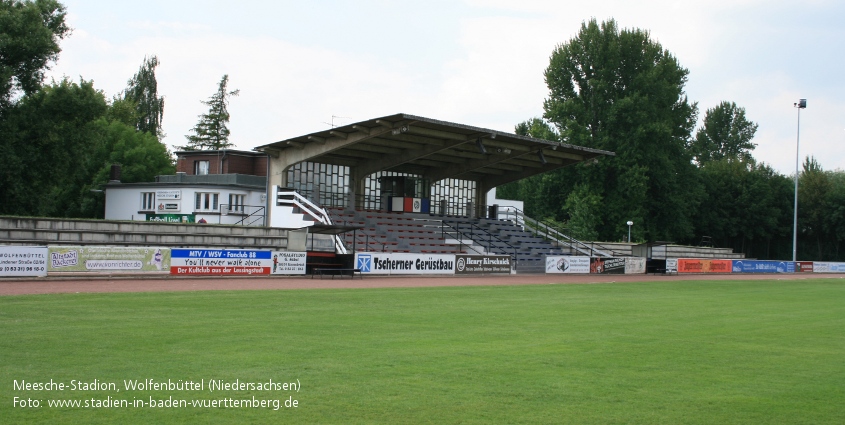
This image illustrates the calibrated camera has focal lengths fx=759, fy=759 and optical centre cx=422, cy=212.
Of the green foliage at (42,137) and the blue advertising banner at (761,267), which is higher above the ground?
the green foliage at (42,137)

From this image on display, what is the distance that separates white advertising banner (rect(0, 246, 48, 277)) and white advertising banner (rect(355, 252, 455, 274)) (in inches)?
577

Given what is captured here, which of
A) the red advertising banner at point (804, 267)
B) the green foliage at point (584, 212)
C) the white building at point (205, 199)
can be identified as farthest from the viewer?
A: the red advertising banner at point (804, 267)

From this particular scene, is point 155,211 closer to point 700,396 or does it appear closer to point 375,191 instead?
point 375,191

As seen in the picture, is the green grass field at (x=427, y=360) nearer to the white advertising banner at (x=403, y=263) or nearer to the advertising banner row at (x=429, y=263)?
the white advertising banner at (x=403, y=263)

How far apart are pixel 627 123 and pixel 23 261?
2241 inches

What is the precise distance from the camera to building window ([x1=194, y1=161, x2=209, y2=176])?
56.2 metres

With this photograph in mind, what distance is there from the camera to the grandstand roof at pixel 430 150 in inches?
1723

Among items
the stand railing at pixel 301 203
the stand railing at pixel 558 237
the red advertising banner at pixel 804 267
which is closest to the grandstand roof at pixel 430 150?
the stand railing at pixel 301 203

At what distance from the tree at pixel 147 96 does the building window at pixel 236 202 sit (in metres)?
48.5

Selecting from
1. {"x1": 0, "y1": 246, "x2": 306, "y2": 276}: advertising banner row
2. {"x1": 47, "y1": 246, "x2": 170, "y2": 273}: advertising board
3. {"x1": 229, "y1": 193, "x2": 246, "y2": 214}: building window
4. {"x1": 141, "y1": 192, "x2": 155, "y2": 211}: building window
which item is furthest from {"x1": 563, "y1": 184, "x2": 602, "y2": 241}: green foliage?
{"x1": 47, "y1": 246, "x2": 170, "y2": 273}: advertising board

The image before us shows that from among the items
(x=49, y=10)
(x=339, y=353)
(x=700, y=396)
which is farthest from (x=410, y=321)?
(x=49, y=10)

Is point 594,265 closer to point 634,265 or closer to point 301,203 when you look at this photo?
point 634,265

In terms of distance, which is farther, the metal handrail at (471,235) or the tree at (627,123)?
the tree at (627,123)

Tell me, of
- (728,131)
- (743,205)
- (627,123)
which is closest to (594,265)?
(627,123)
